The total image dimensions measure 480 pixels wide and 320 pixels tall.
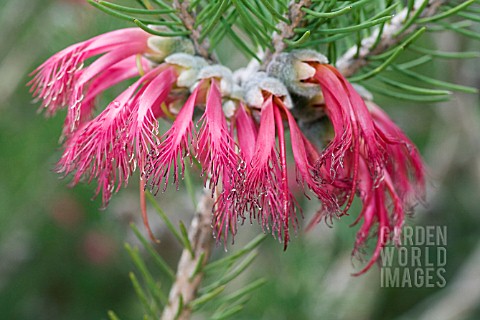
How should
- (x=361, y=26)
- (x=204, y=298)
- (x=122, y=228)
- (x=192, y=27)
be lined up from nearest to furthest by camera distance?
(x=361, y=26)
(x=192, y=27)
(x=204, y=298)
(x=122, y=228)

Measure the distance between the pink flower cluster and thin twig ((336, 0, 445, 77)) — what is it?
2.2 inches

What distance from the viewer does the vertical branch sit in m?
0.85

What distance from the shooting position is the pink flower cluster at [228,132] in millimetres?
648

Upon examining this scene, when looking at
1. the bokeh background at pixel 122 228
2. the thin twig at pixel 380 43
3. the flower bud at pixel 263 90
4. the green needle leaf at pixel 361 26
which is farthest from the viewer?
the bokeh background at pixel 122 228

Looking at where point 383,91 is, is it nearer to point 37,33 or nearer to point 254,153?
point 254,153

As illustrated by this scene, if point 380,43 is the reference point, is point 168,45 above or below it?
above

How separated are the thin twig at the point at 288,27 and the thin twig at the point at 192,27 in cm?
7

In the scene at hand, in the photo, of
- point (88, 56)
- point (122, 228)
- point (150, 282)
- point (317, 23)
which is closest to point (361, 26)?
point (317, 23)

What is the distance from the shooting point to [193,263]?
2.88 ft

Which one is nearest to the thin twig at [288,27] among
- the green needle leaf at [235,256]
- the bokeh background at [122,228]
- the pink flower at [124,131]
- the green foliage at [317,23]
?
the green foliage at [317,23]

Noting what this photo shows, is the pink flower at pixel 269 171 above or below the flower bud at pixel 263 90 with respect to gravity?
below

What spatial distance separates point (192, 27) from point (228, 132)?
13 centimetres

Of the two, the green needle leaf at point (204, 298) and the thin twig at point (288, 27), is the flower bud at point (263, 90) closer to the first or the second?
the thin twig at point (288, 27)

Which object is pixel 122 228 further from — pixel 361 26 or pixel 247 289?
pixel 361 26
